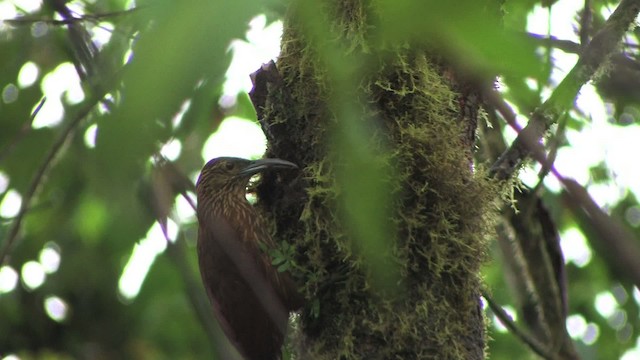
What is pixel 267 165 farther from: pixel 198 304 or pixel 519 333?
pixel 198 304

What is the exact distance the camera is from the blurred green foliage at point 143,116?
925mm

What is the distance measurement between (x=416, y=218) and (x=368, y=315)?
41cm

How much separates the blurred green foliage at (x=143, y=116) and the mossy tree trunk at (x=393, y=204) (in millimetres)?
249

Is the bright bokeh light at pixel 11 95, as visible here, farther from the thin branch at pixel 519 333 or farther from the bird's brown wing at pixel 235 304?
the thin branch at pixel 519 333

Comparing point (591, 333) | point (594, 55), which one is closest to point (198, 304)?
point (594, 55)

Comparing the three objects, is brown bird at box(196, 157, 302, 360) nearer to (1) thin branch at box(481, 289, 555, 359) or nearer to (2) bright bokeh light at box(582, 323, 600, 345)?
(1) thin branch at box(481, 289, 555, 359)

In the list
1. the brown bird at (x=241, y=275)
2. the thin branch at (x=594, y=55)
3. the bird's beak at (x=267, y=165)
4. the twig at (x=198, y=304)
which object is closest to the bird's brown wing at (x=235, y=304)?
the brown bird at (x=241, y=275)

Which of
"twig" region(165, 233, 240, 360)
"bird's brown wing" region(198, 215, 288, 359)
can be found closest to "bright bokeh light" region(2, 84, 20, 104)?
"twig" region(165, 233, 240, 360)

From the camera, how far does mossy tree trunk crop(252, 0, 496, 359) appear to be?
3029mm

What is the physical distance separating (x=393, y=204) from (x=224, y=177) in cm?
140

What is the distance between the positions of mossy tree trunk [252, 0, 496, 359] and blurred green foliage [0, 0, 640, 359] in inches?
9.8

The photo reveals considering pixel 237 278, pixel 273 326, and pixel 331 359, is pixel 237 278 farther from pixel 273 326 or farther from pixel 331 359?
pixel 331 359

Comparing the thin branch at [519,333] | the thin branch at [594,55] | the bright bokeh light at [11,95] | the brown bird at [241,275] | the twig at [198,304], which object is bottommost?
the thin branch at [519,333]

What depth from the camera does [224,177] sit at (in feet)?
14.0
